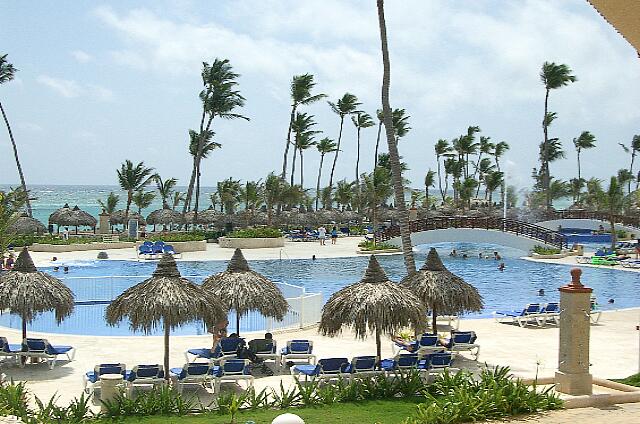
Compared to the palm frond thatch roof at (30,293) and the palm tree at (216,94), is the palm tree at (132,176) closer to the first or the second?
the palm tree at (216,94)

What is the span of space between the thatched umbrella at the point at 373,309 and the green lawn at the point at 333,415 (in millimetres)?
1863

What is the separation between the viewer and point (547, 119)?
68125mm

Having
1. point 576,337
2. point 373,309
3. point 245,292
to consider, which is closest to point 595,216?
point 245,292

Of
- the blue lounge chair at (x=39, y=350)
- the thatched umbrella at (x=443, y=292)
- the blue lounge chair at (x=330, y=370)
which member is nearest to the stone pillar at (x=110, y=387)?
the blue lounge chair at (x=330, y=370)

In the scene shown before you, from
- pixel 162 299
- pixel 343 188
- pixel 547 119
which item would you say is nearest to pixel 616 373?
pixel 162 299

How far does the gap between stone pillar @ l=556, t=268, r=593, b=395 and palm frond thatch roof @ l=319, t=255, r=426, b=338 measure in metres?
2.82

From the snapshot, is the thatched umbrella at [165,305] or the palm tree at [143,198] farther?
the palm tree at [143,198]

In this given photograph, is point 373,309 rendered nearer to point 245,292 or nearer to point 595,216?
point 245,292

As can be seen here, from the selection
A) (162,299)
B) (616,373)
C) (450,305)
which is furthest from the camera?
(450,305)

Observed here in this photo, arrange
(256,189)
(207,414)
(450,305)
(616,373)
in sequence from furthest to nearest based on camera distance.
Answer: (256,189), (450,305), (616,373), (207,414)

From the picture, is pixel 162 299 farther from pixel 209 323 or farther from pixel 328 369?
pixel 328 369

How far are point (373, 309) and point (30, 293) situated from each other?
710 centimetres

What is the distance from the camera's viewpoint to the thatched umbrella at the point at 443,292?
1569 centimetres

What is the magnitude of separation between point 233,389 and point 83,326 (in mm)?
9783
